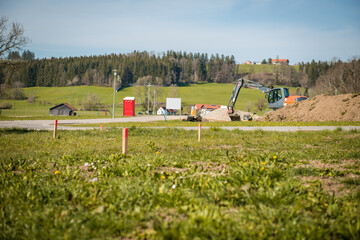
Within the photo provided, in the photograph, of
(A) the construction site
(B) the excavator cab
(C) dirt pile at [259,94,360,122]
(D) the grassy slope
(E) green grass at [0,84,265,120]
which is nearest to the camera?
(C) dirt pile at [259,94,360,122]

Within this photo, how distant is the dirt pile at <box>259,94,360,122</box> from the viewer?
2624 cm

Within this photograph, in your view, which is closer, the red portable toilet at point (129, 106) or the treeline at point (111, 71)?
the red portable toilet at point (129, 106)

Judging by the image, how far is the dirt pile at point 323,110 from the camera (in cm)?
2624

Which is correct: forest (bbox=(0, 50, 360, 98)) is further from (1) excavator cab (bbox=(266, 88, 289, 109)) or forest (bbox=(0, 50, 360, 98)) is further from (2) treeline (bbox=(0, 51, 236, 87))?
(1) excavator cab (bbox=(266, 88, 289, 109))

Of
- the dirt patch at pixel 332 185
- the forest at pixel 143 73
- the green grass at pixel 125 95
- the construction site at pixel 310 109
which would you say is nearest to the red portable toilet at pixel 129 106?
the construction site at pixel 310 109

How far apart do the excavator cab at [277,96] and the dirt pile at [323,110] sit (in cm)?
248

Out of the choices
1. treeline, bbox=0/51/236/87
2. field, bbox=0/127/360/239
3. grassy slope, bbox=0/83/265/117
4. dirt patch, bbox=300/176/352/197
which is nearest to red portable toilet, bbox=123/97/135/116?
field, bbox=0/127/360/239

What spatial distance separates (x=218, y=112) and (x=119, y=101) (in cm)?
8657

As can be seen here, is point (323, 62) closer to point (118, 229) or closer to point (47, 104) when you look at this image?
point (47, 104)

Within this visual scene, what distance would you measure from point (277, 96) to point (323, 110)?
657 cm

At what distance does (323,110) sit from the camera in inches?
1084

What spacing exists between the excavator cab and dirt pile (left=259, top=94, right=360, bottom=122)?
248 centimetres

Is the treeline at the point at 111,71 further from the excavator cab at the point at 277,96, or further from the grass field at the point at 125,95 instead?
the excavator cab at the point at 277,96

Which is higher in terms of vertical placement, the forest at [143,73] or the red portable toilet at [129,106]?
the forest at [143,73]
